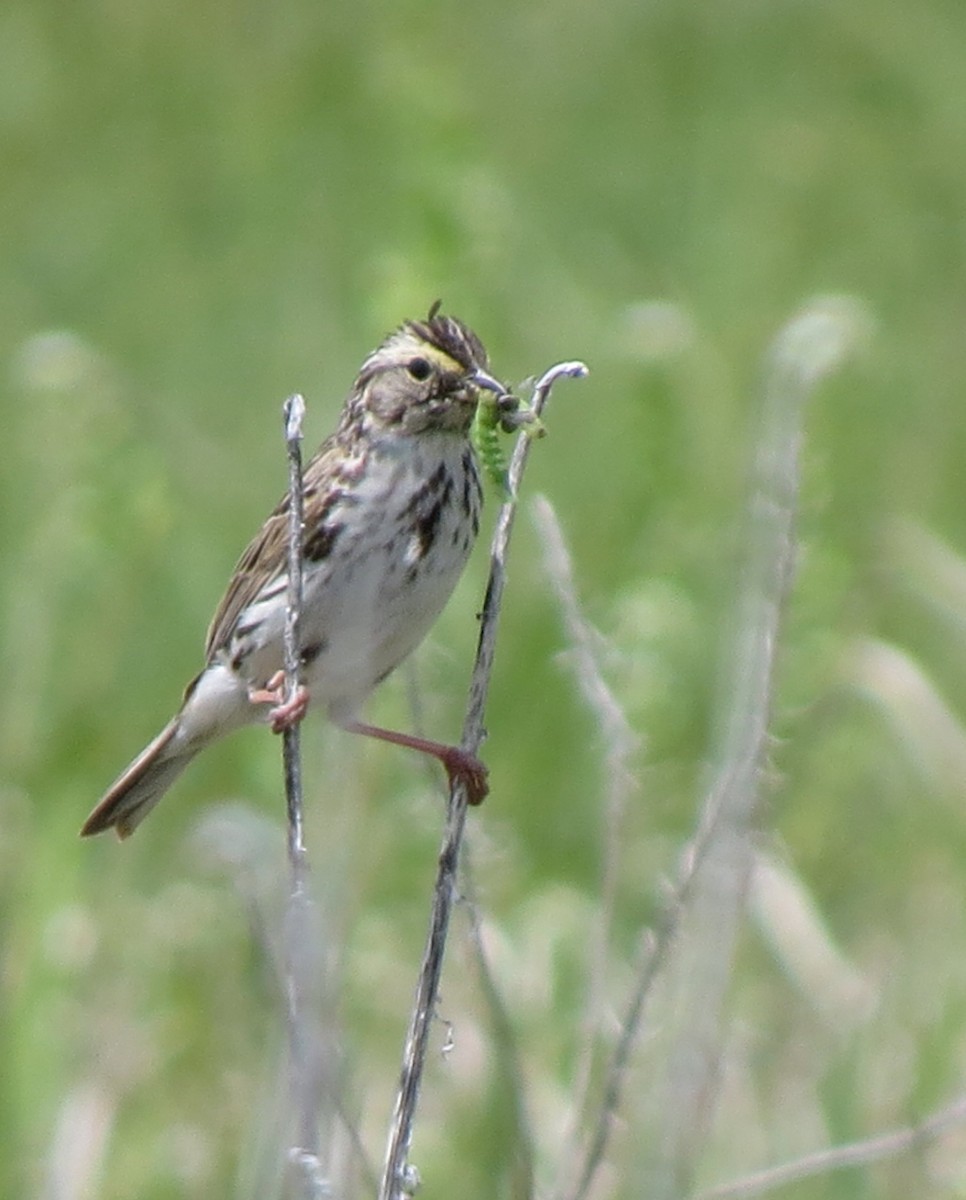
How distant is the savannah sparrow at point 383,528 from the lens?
548 centimetres

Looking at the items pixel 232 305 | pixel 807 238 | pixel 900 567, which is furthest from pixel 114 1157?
pixel 807 238

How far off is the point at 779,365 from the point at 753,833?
7.15 ft

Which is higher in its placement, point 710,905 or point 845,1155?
point 710,905

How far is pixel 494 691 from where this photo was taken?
796 cm

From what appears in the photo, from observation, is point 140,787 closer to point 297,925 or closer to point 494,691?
point 494,691

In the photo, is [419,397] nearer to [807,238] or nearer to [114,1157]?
[114,1157]

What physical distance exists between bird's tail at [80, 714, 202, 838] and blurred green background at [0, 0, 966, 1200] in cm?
29

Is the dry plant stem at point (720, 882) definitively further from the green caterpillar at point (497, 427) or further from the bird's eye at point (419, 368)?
the bird's eye at point (419, 368)

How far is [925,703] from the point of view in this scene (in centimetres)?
707

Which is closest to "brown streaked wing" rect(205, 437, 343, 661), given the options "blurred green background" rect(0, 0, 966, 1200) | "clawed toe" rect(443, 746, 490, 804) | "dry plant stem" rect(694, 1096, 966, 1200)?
"blurred green background" rect(0, 0, 966, 1200)

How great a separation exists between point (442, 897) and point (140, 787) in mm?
2149

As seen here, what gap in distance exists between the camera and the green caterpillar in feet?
15.3

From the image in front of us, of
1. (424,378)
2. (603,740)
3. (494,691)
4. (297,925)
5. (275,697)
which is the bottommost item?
(297,925)

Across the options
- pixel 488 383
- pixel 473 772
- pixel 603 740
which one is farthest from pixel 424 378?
pixel 603 740
